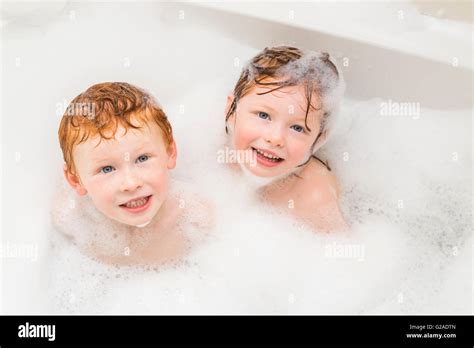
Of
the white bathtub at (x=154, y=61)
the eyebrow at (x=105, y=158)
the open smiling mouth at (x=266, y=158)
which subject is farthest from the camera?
the white bathtub at (x=154, y=61)

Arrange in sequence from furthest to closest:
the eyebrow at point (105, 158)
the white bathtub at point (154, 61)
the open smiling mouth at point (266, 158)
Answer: the white bathtub at point (154, 61) → the open smiling mouth at point (266, 158) → the eyebrow at point (105, 158)

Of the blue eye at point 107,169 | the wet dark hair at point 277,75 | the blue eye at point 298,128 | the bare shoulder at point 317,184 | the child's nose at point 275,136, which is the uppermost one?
the wet dark hair at point 277,75

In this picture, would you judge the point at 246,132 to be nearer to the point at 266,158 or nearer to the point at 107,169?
the point at 266,158

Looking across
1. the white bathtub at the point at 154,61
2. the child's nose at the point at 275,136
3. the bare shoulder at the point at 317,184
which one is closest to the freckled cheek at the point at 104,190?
the white bathtub at the point at 154,61

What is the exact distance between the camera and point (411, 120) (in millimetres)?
1802

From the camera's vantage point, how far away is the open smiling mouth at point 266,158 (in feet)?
5.28

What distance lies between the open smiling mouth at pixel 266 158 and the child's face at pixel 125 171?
223 millimetres

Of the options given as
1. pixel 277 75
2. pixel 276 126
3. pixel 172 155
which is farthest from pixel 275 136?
pixel 172 155

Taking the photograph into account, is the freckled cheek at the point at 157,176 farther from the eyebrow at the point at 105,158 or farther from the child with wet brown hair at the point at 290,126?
the child with wet brown hair at the point at 290,126

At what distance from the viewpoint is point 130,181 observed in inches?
59.3

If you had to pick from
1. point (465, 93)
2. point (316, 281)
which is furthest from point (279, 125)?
point (465, 93)

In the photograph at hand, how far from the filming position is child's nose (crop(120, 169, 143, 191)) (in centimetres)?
151

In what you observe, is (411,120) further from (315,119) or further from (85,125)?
(85,125)

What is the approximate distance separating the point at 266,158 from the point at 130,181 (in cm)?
33
